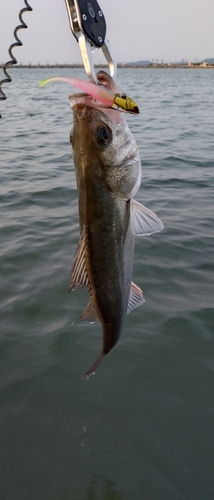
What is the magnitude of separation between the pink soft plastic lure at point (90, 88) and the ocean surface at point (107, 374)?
2.63 meters

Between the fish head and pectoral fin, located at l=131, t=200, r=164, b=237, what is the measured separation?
0.16m

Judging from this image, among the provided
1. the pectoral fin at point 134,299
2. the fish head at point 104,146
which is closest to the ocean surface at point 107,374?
the pectoral fin at point 134,299

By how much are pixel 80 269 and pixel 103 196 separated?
1.28ft

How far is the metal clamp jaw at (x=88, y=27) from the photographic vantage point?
1.63 metres

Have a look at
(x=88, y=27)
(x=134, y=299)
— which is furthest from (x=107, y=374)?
(x=88, y=27)

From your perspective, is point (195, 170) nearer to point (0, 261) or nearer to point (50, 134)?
point (0, 261)

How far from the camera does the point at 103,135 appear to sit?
1874 mm

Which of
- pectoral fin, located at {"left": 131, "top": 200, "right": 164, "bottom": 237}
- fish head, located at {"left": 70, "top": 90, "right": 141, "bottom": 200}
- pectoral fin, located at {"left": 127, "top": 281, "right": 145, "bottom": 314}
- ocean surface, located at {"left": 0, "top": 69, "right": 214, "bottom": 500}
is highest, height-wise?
fish head, located at {"left": 70, "top": 90, "right": 141, "bottom": 200}

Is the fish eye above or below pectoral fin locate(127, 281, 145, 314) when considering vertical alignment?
above

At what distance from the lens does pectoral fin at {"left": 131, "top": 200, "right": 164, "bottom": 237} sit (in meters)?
2.13

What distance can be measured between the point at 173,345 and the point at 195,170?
6571 millimetres

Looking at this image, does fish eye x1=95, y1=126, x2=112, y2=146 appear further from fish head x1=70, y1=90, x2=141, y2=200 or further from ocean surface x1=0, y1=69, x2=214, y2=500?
ocean surface x1=0, y1=69, x2=214, y2=500

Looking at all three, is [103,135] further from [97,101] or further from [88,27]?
[88,27]

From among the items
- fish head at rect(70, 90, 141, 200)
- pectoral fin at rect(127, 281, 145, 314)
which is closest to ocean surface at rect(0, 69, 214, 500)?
pectoral fin at rect(127, 281, 145, 314)
